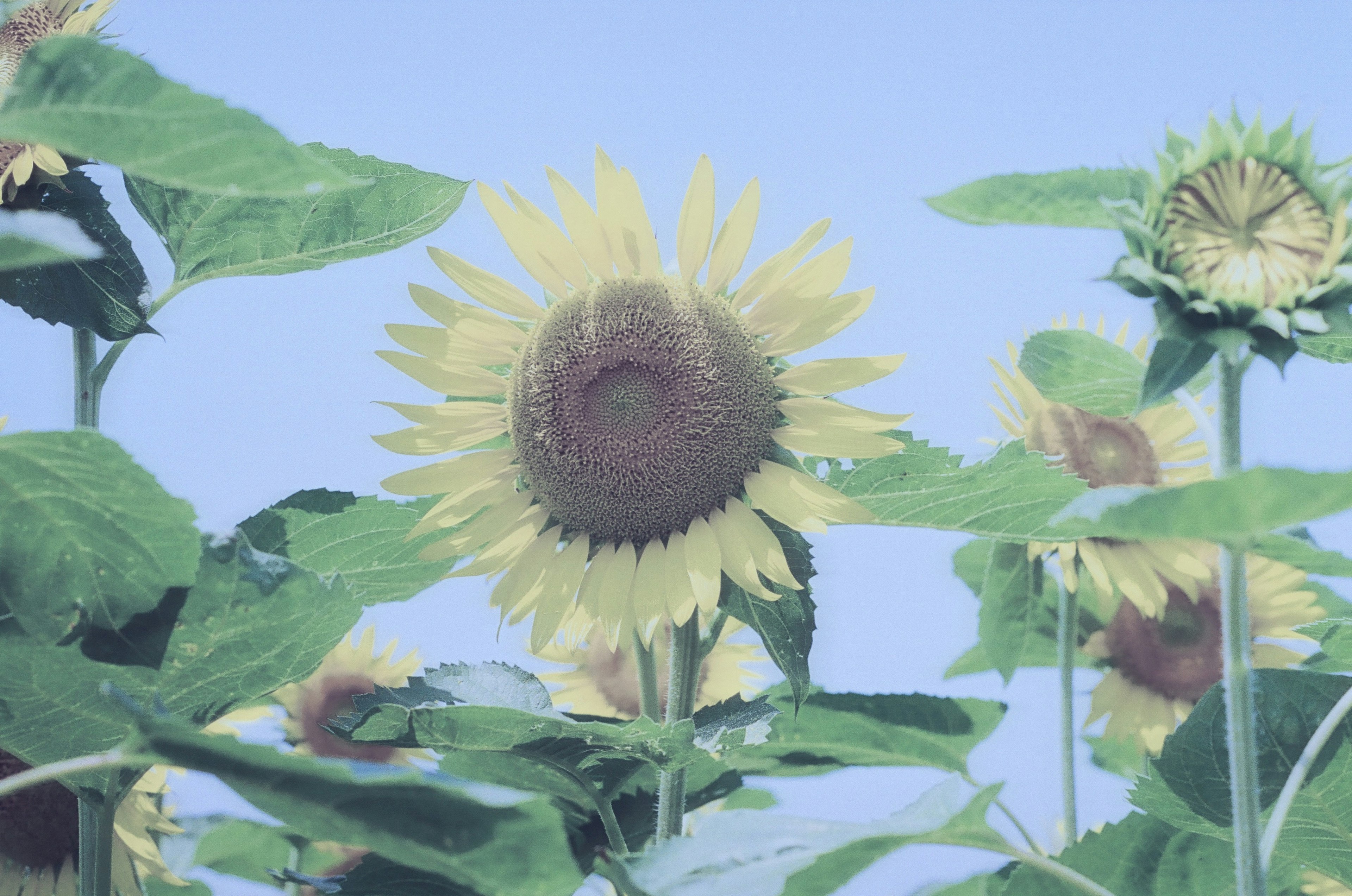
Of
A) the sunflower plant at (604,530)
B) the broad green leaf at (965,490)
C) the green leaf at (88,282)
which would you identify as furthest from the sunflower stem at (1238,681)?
the green leaf at (88,282)

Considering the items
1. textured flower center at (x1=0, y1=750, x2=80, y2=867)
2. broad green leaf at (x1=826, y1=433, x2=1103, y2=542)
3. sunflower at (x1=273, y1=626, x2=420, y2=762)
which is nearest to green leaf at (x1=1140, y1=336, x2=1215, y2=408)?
broad green leaf at (x1=826, y1=433, x2=1103, y2=542)

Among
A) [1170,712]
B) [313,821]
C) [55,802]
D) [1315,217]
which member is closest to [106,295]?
[55,802]

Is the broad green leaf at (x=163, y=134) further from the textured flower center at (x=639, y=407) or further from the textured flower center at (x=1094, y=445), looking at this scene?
the textured flower center at (x=1094, y=445)

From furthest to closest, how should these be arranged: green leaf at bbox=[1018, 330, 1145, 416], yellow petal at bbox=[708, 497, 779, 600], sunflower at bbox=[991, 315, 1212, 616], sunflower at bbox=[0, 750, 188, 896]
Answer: sunflower at bbox=[991, 315, 1212, 616] < sunflower at bbox=[0, 750, 188, 896] < yellow petal at bbox=[708, 497, 779, 600] < green leaf at bbox=[1018, 330, 1145, 416]

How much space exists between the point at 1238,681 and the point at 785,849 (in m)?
0.41

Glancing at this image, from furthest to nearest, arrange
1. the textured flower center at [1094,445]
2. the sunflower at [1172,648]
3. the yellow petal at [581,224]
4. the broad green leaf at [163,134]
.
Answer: the sunflower at [1172,648], the textured flower center at [1094,445], the yellow petal at [581,224], the broad green leaf at [163,134]

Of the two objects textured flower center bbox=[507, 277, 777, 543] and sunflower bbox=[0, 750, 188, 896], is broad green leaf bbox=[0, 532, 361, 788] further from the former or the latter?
sunflower bbox=[0, 750, 188, 896]

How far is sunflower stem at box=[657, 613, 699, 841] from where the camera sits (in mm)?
1297

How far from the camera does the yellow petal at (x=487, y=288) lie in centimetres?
139

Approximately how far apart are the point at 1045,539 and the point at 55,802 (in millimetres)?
1372

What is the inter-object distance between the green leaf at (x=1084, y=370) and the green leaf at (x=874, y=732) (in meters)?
0.54

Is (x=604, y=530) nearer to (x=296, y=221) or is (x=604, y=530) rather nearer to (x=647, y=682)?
(x=647, y=682)

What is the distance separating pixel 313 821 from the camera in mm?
796

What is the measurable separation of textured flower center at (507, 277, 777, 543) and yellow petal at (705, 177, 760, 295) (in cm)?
3
